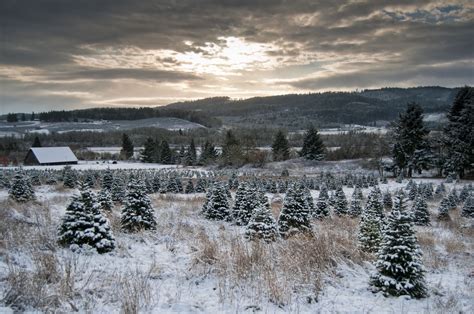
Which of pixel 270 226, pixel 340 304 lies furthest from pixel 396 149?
pixel 340 304

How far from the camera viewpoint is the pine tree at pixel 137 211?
30.9 feet

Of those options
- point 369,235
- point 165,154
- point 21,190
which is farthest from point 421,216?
point 165,154

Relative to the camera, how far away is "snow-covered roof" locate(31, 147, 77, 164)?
241 ft

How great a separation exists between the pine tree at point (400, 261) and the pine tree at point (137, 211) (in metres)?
6.53

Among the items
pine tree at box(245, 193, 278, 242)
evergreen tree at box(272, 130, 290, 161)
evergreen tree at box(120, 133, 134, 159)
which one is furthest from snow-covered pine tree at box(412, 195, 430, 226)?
evergreen tree at box(120, 133, 134, 159)

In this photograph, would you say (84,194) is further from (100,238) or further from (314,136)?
(314,136)

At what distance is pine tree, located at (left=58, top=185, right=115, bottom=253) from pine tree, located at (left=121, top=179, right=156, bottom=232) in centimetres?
233

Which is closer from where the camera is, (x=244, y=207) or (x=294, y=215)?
(x=294, y=215)

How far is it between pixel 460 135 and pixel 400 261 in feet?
140

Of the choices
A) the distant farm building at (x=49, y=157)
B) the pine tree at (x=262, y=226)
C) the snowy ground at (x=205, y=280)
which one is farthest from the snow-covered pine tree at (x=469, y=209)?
the distant farm building at (x=49, y=157)

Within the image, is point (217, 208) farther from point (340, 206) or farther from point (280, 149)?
point (280, 149)

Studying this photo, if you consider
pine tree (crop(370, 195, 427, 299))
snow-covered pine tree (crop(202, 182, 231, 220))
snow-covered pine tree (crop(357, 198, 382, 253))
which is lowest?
snow-covered pine tree (crop(202, 182, 231, 220))

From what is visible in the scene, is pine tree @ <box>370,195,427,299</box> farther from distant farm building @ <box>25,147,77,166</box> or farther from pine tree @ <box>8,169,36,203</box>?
distant farm building @ <box>25,147,77,166</box>

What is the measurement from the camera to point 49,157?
74.8m
